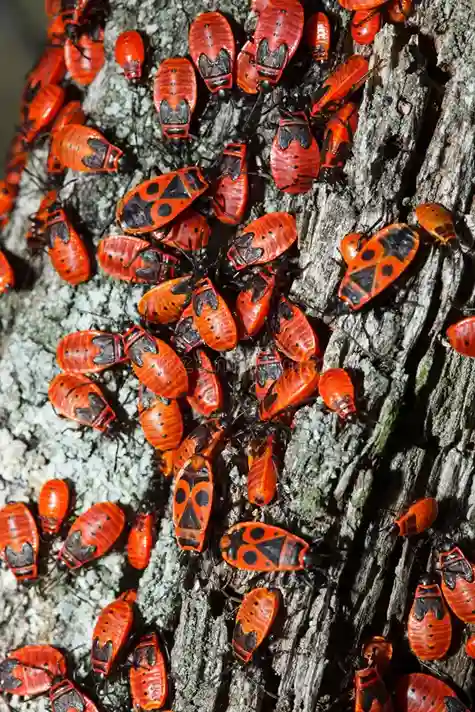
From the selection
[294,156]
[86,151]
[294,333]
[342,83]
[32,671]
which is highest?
[342,83]

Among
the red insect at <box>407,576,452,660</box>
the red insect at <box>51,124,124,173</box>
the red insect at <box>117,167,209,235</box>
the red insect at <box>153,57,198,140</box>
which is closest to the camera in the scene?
the red insect at <box>407,576,452,660</box>

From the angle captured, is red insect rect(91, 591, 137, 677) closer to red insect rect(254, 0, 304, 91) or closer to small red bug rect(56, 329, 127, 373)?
small red bug rect(56, 329, 127, 373)

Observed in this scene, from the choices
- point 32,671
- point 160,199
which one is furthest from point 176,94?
point 32,671

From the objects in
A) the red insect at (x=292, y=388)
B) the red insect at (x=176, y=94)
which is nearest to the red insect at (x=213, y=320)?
the red insect at (x=292, y=388)

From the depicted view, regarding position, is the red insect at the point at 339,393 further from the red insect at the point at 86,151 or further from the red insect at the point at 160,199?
the red insect at the point at 86,151

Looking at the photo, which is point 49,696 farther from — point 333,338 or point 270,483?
point 333,338

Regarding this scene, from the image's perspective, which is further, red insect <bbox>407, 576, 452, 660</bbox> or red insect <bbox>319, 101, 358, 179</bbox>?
red insect <bbox>407, 576, 452, 660</bbox>

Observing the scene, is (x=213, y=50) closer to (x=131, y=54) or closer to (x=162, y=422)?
(x=131, y=54)

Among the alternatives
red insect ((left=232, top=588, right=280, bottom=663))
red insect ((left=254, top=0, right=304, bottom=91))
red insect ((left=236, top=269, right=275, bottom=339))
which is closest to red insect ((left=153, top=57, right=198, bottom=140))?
red insect ((left=254, top=0, right=304, bottom=91))
